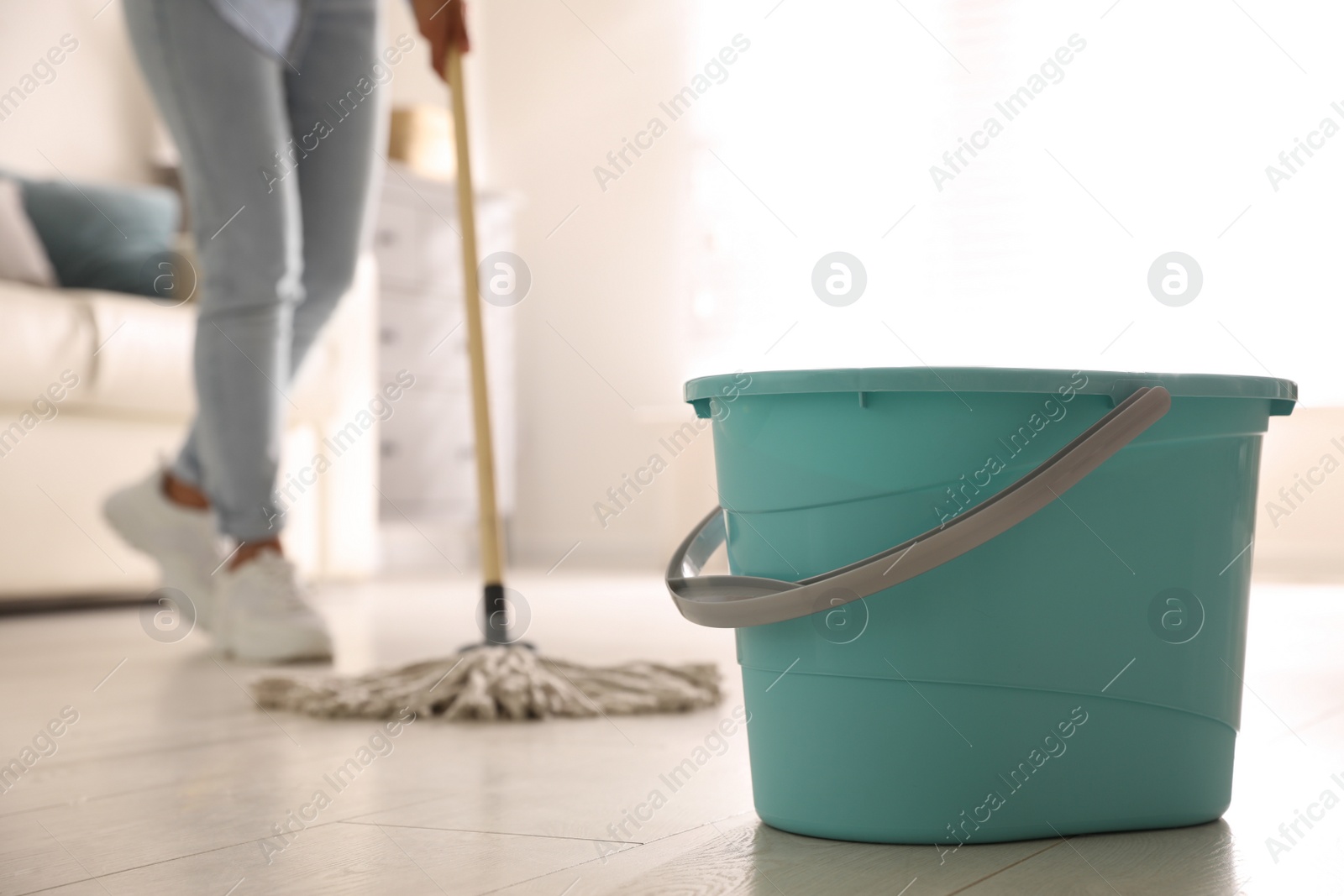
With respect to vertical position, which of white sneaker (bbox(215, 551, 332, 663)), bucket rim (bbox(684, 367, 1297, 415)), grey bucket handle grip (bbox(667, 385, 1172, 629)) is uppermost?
bucket rim (bbox(684, 367, 1297, 415))

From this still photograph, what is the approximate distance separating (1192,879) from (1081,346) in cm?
229

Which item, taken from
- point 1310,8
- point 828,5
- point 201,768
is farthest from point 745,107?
point 201,768

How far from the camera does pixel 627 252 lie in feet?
11.5

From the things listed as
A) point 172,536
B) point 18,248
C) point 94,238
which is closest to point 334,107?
point 172,536

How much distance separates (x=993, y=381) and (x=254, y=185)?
0.96 meters

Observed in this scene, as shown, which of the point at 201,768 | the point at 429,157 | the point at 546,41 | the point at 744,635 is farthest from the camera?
the point at 546,41

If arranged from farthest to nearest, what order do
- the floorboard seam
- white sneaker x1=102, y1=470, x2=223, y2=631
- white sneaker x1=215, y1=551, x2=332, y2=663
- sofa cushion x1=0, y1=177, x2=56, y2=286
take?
1. sofa cushion x1=0, y1=177, x2=56, y2=286
2. white sneaker x1=102, y1=470, x2=223, y2=631
3. white sneaker x1=215, y1=551, x2=332, y2=663
4. the floorboard seam

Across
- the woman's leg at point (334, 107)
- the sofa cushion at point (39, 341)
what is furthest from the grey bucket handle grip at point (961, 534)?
the sofa cushion at point (39, 341)

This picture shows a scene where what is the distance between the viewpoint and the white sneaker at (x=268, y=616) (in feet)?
4.26

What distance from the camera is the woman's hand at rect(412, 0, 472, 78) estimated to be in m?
1.24

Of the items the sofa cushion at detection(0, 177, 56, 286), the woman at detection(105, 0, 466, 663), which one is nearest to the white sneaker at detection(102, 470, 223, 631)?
the woman at detection(105, 0, 466, 663)

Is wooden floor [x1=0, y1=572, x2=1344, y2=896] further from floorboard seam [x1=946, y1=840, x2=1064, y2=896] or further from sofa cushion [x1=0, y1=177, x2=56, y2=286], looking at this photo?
sofa cushion [x1=0, y1=177, x2=56, y2=286]

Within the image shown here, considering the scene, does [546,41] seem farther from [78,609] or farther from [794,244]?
[78,609]

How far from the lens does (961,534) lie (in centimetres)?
55
